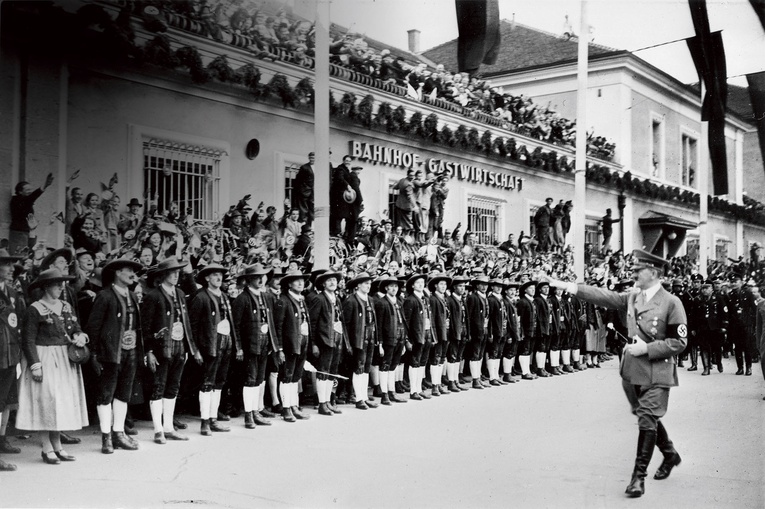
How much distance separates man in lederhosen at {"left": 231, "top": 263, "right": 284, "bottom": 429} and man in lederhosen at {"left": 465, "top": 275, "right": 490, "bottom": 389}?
475 cm

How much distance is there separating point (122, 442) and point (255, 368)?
2016mm

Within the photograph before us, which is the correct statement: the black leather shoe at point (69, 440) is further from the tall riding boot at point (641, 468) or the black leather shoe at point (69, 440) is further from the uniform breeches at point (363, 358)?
the tall riding boot at point (641, 468)

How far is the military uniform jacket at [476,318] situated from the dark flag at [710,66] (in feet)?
16.0

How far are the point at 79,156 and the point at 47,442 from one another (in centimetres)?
444

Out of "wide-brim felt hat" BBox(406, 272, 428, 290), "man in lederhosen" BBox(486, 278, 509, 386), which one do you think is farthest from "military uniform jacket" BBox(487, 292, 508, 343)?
"wide-brim felt hat" BBox(406, 272, 428, 290)

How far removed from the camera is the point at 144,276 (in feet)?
31.8

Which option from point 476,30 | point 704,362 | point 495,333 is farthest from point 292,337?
point 704,362

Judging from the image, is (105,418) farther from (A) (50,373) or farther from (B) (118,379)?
(A) (50,373)

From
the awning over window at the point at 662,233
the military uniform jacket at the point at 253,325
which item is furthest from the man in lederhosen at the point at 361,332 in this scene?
the awning over window at the point at 662,233

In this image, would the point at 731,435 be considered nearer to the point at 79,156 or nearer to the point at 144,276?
the point at 144,276

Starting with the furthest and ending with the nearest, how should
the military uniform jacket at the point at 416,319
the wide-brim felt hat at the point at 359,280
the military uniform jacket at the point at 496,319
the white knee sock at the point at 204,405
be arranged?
the military uniform jacket at the point at 496,319
the military uniform jacket at the point at 416,319
the wide-brim felt hat at the point at 359,280
the white knee sock at the point at 204,405

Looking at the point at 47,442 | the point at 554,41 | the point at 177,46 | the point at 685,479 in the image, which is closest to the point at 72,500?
the point at 47,442

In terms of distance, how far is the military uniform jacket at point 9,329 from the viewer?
6.83 m

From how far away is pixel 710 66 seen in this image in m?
10.7
